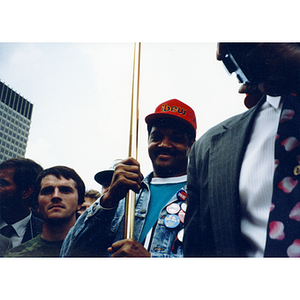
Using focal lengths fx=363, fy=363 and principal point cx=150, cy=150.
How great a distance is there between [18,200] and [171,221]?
39.7 inches

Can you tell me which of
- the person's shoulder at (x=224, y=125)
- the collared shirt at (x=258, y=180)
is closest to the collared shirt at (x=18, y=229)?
the person's shoulder at (x=224, y=125)

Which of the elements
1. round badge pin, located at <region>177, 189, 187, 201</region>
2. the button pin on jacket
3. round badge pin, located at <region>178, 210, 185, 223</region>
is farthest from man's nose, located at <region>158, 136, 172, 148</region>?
the button pin on jacket

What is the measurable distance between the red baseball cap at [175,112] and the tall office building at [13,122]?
2.74 feet

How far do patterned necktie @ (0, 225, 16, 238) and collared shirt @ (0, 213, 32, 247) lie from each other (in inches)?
0.6

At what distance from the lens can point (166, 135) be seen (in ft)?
7.66

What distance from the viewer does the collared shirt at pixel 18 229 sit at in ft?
7.46

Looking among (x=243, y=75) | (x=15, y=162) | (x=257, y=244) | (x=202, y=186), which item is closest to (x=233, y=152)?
(x=202, y=186)

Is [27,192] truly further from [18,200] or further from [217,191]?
[217,191]

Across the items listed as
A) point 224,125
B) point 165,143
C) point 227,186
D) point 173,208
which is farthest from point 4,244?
Result: point 224,125

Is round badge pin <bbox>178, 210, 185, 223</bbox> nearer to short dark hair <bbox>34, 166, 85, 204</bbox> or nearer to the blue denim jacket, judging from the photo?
the blue denim jacket

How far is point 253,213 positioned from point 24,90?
5.72 feet

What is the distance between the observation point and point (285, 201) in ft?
5.71

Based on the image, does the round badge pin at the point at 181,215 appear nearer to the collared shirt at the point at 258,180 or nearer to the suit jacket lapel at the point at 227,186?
the suit jacket lapel at the point at 227,186

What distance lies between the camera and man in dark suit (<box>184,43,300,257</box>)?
5.87 feet
